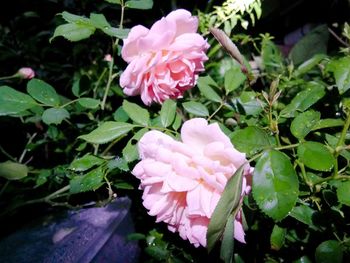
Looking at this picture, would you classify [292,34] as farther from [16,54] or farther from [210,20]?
[16,54]

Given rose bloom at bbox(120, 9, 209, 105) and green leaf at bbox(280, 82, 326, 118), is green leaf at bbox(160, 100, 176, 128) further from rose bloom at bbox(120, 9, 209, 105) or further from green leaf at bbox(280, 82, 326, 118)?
green leaf at bbox(280, 82, 326, 118)

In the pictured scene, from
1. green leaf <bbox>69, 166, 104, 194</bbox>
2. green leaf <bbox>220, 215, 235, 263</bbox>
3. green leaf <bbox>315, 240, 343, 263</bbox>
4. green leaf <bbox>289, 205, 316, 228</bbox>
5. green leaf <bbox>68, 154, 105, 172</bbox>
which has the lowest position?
green leaf <bbox>315, 240, 343, 263</bbox>

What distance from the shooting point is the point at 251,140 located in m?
0.47

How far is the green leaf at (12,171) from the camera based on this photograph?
787 millimetres

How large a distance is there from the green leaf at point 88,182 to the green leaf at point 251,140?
0.27 meters

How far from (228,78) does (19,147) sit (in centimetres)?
83

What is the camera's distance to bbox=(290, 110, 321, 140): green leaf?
50 centimetres

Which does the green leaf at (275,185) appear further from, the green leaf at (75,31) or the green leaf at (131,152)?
the green leaf at (75,31)

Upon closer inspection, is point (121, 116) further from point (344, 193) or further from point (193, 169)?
point (344, 193)

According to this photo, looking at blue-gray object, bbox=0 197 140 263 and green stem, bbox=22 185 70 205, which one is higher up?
green stem, bbox=22 185 70 205

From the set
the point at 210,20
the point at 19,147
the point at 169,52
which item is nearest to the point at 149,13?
the point at 210,20

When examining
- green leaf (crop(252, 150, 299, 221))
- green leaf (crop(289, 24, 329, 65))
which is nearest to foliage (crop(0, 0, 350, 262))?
green leaf (crop(252, 150, 299, 221))

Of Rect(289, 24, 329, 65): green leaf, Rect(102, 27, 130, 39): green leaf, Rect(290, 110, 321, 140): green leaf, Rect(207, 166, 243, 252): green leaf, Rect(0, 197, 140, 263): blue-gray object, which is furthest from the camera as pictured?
Rect(289, 24, 329, 65): green leaf

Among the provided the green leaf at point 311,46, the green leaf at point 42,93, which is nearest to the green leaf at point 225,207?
the green leaf at point 42,93
